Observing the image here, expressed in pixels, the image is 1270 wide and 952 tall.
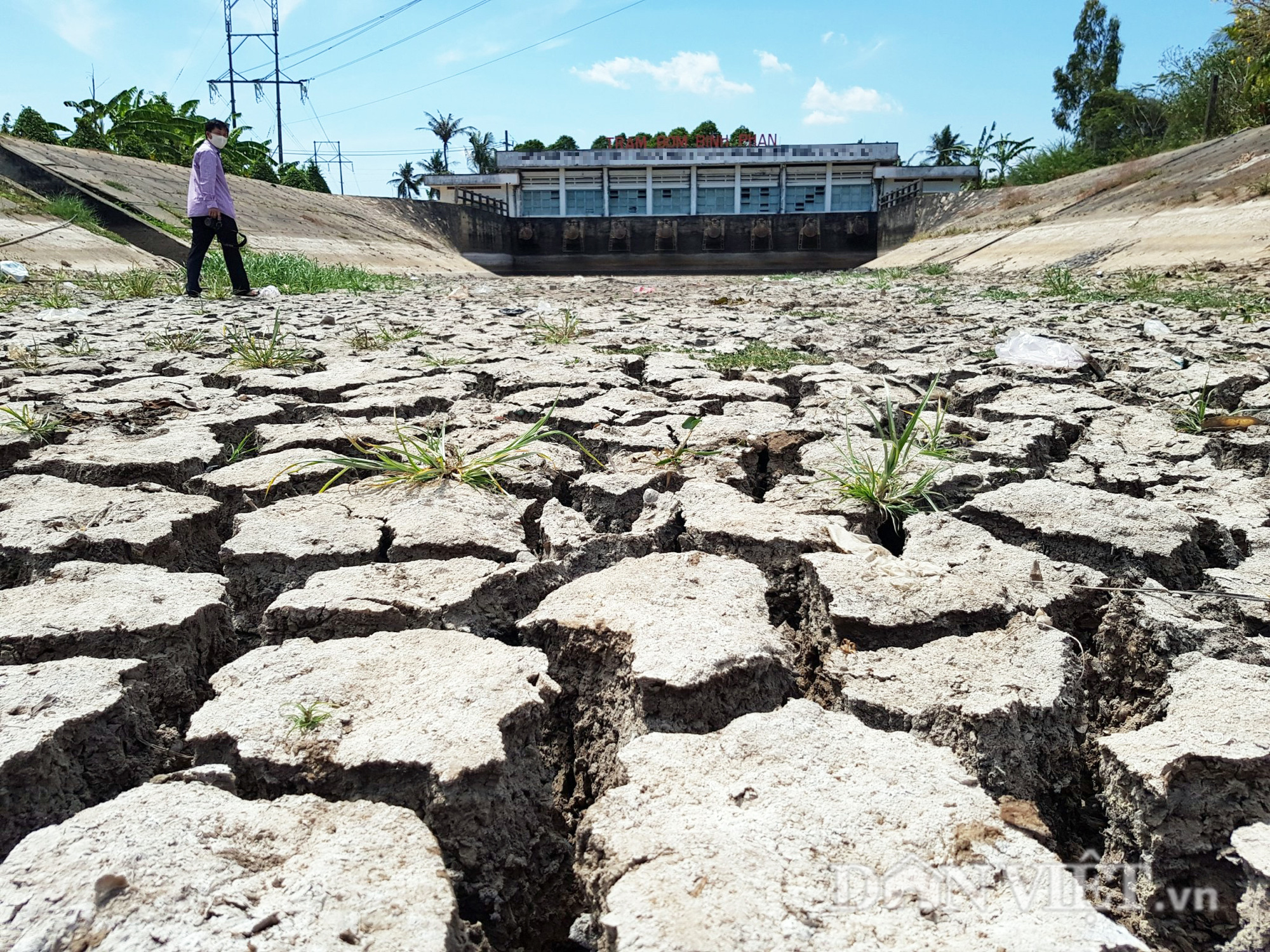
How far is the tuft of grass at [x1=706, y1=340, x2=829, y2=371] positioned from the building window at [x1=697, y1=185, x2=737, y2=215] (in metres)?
30.5

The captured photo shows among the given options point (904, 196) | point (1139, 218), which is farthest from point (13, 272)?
point (904, 196)

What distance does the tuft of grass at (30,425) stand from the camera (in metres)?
2.14

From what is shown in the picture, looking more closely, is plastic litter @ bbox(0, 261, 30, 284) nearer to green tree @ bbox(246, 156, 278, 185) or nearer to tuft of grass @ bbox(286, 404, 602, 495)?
tuft of grass @ bbox(286, 404, 602, 495)

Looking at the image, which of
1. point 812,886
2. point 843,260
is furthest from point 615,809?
point 843,260

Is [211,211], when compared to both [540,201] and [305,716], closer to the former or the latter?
[305,716]

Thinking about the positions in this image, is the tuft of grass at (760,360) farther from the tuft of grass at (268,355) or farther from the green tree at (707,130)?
the green tree at (707,130)

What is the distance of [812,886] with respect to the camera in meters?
0.72

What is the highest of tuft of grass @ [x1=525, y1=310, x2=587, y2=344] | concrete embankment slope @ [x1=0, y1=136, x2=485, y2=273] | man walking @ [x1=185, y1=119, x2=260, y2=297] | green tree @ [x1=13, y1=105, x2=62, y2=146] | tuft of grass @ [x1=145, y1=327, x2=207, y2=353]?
green tree @ [x1=13, y1=105, x2=62, y2=146]

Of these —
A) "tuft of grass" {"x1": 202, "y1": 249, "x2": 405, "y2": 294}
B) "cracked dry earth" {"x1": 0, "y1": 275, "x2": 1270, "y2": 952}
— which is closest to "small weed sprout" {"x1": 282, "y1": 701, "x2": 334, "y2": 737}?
"cracked dry earth" {"x1": 0, "y1": 275, "x2": 1270, "y2": 952}

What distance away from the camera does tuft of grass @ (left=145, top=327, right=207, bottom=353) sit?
3646mm

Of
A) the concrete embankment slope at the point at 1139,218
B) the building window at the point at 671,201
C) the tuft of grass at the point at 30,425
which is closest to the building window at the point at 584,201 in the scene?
the building window at the point at 671,201

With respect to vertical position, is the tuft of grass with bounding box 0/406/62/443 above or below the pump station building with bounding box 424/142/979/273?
below

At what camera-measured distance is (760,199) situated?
32719 mm

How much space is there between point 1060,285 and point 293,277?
21.9 feet
